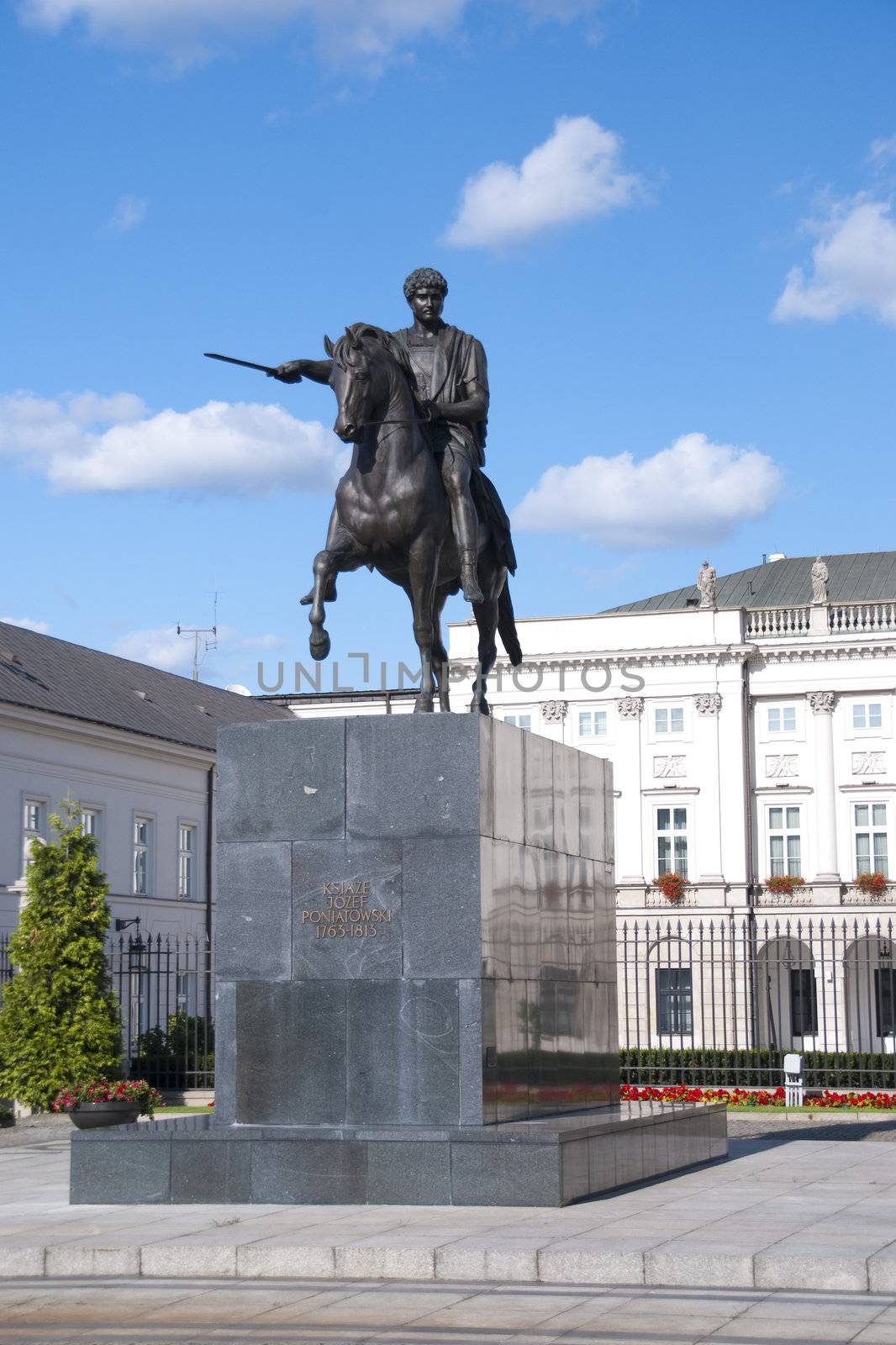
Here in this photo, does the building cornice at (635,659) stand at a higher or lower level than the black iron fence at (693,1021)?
higher

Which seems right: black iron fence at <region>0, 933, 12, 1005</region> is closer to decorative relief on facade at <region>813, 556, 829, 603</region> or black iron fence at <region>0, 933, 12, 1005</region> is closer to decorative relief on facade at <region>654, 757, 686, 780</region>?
decorative relief on facade at <region>654, 757, 686, 780</region>

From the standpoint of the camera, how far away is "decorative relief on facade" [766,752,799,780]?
59438 mm

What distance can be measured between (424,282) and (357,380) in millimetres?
1446

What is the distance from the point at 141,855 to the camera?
45906mm

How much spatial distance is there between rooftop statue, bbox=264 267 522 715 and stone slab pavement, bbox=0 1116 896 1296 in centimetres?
369

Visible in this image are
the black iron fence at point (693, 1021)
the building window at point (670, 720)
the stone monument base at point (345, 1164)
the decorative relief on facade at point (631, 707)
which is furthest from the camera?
the decorative relief on facade at point (631, 707)

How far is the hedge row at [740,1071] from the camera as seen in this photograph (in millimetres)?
30359

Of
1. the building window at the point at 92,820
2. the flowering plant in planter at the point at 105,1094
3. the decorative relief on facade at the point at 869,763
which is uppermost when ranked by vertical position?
the decorative relief on facade at the point at 869,763

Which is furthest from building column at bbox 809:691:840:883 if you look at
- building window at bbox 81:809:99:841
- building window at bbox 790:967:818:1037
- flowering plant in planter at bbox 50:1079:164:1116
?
flowering plant in planter at bbox 50:1079:164:1116

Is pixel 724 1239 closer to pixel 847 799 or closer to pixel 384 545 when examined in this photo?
pixel 384 545

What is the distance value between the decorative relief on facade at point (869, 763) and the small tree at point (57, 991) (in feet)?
119

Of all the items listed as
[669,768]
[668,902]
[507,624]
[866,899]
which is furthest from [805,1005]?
[507,624]

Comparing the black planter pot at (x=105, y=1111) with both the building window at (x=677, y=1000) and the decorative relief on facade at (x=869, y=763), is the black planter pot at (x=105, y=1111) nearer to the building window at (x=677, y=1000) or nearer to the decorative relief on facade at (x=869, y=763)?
the building window at (x=677, y=1000)

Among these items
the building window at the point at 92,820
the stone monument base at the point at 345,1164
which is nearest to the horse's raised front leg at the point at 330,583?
the stone monument base at the point at 345,1164
